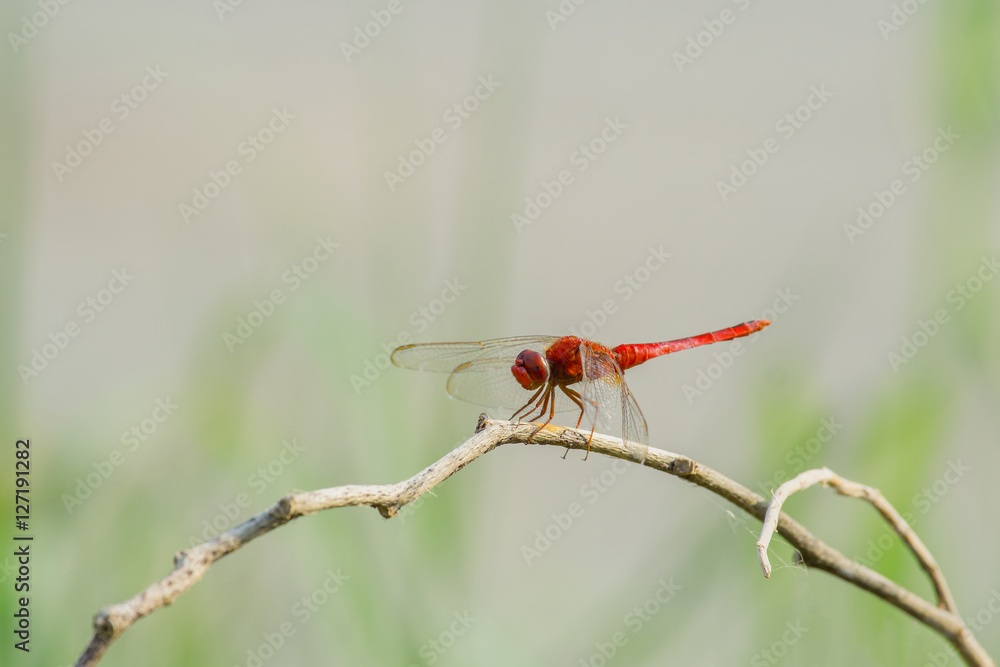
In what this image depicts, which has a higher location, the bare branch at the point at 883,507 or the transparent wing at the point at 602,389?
the transparent wing at the point at 602,389

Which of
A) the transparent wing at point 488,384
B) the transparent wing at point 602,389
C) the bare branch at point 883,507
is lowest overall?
the bare branch at point 883,507

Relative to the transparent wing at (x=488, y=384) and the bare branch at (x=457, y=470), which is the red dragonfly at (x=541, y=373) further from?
the bare branch at (x=457, y=470)

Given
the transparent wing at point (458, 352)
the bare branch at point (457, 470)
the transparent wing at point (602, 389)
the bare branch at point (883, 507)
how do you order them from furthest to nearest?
the transparent wing at point (458, 352) < the transparent wing at point (602, 389) < the bare branch at point (883, 507) < the bare branch at point (457, 470)

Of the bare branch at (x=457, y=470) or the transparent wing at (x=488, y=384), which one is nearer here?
the bare branch at (x=457, y=470)

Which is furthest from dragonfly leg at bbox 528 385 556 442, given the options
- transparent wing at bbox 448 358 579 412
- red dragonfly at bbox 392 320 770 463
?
transparent wing at bbox 448 358 579 412

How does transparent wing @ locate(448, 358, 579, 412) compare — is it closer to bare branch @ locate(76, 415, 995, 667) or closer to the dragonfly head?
the dragonfly head

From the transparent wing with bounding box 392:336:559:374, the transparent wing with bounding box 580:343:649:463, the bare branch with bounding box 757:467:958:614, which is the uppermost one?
the transparent wing with bounding box 392:336:559:374

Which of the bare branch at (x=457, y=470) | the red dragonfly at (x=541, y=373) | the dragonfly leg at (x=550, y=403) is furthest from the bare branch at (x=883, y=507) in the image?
the dragonfly leg at (x=550, y=403)
